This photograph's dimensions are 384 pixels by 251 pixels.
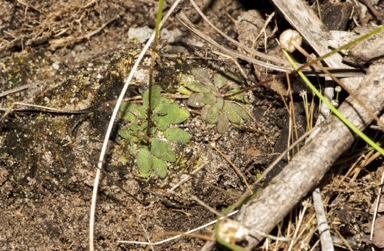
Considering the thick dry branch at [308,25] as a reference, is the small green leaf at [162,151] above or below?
below

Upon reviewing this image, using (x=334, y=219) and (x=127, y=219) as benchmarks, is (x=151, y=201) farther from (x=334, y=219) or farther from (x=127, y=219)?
(x=334, y=219)

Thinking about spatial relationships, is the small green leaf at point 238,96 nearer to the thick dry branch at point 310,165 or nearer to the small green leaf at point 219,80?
the small green leaf at point 219,80

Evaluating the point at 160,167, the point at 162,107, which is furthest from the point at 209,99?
the point at 160,167

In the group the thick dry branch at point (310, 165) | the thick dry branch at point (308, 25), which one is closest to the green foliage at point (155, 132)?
the thick dry branch at point (310, 165)

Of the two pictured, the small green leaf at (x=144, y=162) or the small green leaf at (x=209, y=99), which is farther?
the small green leaf at (x=209, y=99)

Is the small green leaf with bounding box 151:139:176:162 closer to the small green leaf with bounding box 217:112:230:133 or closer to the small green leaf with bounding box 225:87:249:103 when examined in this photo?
the small green leaf with bounding box 217:112:230:133

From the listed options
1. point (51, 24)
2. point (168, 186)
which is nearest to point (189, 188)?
point (168, 186)

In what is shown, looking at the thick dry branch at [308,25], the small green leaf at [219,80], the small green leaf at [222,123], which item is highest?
the thick dry branch at [308,25]
